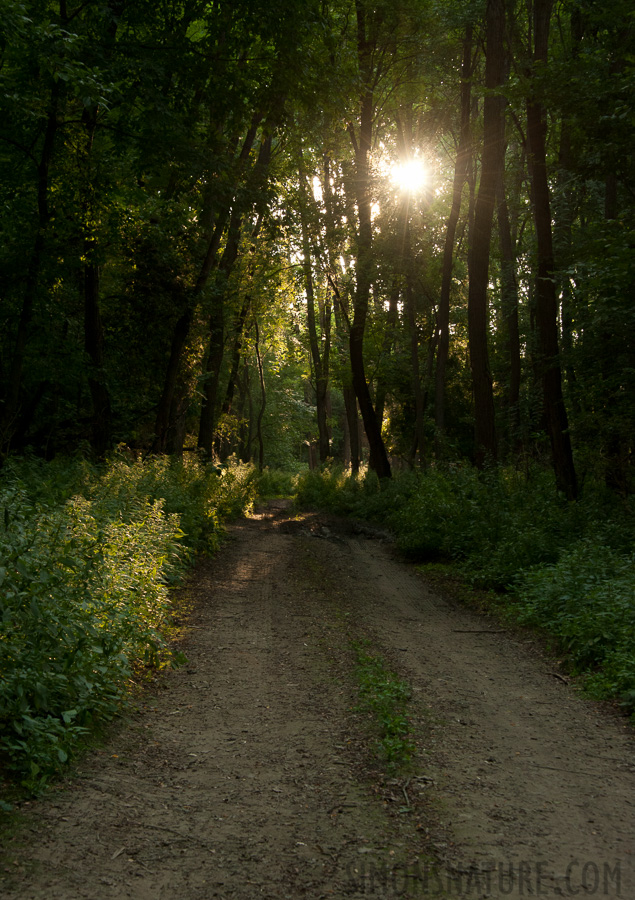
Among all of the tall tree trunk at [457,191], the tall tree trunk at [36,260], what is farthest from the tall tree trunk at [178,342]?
the tall tree trunk at [457,191]

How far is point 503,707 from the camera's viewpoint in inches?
233

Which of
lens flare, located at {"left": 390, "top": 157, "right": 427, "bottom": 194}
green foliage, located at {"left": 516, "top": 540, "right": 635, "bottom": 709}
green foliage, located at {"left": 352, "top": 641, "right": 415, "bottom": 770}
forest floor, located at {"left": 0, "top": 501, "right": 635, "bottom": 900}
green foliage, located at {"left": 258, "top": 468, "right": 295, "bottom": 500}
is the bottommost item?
forest floor, located at {"left": 0, "top": 501, "right": 635, "bottom": 900}

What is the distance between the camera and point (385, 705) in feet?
18.5

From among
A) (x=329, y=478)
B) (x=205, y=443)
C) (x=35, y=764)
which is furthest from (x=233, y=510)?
(x=35, y=764)

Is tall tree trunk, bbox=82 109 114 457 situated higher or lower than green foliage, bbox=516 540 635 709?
higher

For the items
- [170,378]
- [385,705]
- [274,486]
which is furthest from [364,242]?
[385,705]

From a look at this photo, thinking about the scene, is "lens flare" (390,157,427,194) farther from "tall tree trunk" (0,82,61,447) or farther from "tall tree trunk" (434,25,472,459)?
"tall tree trunk" (0,82,61,447)

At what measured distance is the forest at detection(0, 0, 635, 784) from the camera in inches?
290

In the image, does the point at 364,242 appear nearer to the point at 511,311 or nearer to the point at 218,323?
the point at 511,311

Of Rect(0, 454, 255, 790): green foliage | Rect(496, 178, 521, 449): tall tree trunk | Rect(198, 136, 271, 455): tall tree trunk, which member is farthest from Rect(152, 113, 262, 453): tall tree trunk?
Rect(496, 178, 521, 449): tall tree trunk

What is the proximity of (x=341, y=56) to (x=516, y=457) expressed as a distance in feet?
42.2

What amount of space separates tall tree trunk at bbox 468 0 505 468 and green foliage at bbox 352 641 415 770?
9.73 metres

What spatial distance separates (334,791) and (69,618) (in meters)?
2.25

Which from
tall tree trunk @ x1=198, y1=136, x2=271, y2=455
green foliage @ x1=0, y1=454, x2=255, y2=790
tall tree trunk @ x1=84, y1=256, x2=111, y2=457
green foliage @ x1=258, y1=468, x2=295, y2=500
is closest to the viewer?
green foliage @ x1=0, y1=454, x2=255, y2=790
